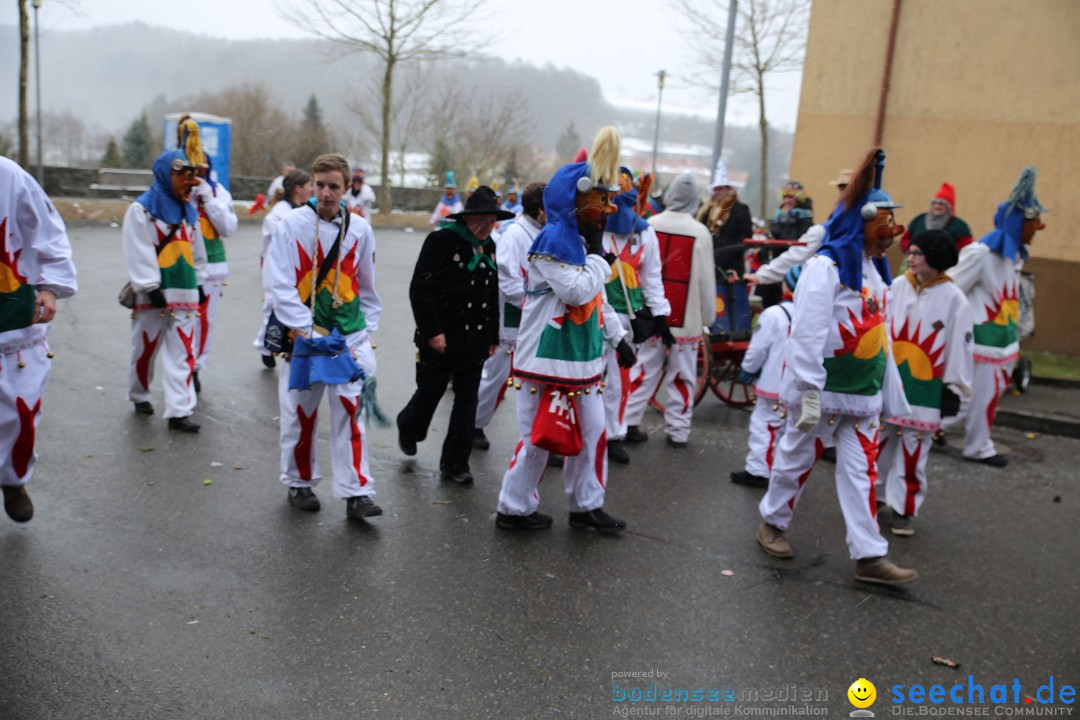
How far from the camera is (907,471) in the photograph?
586cm

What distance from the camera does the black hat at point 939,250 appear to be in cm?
579

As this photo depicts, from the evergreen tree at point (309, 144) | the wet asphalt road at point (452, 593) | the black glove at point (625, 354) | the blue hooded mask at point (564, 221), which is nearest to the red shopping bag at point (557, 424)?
the black glove at point (625, 354)

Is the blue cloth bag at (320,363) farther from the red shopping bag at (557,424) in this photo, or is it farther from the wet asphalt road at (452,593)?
the red shopping bag at (557,424)

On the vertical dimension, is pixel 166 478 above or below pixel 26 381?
below

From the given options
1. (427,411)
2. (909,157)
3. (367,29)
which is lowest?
(427,411)

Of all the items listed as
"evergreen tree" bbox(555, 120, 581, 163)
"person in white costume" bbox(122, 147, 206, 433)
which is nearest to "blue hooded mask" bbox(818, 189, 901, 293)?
"person in white costume" bbox(122, 147, 206, 433)

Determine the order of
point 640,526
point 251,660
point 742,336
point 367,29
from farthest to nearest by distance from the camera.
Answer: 1. point 367,29
2. point 742,336
3. point 640,526
4. point 251,660

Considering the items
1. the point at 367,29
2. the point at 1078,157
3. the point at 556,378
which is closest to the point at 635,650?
the point at 556,378

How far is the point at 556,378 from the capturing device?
4957 mm

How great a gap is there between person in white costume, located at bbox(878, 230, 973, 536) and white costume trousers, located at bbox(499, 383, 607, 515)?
192 centimetres

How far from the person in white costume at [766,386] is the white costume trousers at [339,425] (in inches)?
105

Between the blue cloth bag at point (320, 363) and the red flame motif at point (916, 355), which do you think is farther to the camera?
the red flame motif at point (916, 355)

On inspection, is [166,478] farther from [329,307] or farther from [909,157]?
[909,157]

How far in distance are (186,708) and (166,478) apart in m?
2.62
